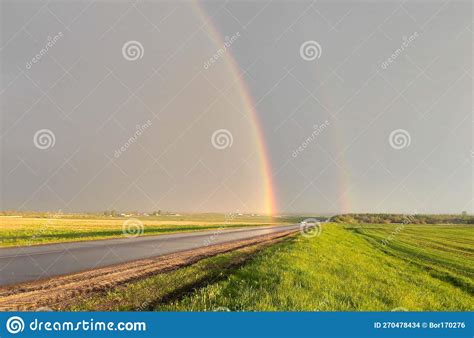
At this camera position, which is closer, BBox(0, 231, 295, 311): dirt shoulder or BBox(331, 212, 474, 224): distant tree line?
BBox(0, 231, 295, 311): dirt shoulder

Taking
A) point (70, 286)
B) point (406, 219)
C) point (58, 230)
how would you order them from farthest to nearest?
point (406, 219)
point (58, 230)
point (70, 286)

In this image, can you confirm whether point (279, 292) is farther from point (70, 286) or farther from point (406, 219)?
point (406, 219)

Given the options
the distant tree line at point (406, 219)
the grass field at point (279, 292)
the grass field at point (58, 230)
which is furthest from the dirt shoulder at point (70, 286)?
the distant tree line at point (406, 219)

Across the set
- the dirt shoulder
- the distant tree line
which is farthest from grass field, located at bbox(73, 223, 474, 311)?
the distant tree line

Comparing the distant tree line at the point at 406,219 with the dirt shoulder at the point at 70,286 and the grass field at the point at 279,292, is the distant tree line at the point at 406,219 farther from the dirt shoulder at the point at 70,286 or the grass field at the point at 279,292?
the dirt shoulder at the point at 70,286

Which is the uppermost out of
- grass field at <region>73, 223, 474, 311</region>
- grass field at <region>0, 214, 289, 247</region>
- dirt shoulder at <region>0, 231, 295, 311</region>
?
grass field at <region>0, 214, 289, 247</region>

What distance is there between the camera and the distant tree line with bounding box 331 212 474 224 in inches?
2776

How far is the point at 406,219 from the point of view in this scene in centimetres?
8719

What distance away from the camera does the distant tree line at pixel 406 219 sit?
231ft

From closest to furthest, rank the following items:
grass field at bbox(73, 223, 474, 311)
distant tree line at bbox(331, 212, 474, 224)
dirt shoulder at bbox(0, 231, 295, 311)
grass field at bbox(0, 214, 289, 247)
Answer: grass field at bbox(73, 223, 474, 311) → dirt shoulder at bbox(0, 231, 295, 311) → grass field at bbox(0, 214, 289, 247) → distant tree line at bbox(331, 212, 474, 224)

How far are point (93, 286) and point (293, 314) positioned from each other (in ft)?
22.8

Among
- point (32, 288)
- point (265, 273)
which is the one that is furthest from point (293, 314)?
point (32, 288)

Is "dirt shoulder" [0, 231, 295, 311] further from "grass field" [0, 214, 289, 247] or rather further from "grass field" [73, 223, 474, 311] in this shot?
"grass field" [0, 214, 289, 247]

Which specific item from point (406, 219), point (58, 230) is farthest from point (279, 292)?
point (406, 219)
